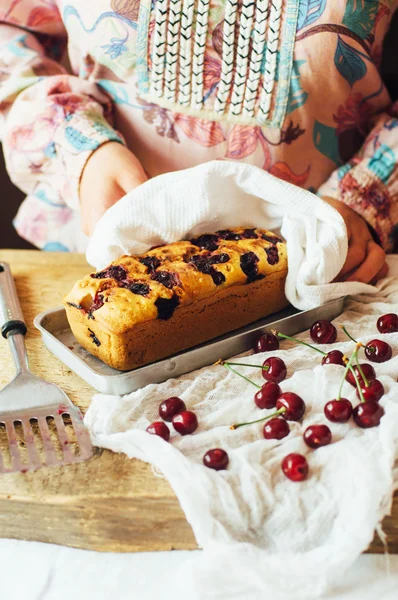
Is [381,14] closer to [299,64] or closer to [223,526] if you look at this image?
[299,64]

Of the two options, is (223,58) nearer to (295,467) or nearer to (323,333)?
(323,333)

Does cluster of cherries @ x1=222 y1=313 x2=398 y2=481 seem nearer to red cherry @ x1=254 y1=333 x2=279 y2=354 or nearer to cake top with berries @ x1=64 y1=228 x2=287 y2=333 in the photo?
red cherry @ x1=254 y1=333 x2=279 y2=354

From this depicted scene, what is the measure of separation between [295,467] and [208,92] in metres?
0.91

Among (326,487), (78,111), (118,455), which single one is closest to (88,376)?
(118,455)

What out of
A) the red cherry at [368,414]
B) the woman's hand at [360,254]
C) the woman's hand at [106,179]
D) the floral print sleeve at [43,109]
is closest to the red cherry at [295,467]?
the red cherry at [368,414]

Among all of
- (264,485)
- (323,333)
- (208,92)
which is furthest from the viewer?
(208,92)

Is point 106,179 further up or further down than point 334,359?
further up

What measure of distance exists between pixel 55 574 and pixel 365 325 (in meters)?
0.72

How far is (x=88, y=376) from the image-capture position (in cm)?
101

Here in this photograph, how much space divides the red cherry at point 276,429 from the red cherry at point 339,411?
2.5 inches

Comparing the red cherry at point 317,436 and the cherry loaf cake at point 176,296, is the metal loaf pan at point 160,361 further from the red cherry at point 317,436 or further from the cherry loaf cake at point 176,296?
the red cherry at point 317,436

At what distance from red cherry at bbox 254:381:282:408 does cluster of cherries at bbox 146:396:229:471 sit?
0.34 ft

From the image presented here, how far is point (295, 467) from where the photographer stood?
803 mm

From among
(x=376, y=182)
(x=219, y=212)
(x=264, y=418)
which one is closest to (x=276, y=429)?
(x=264, y=418)
